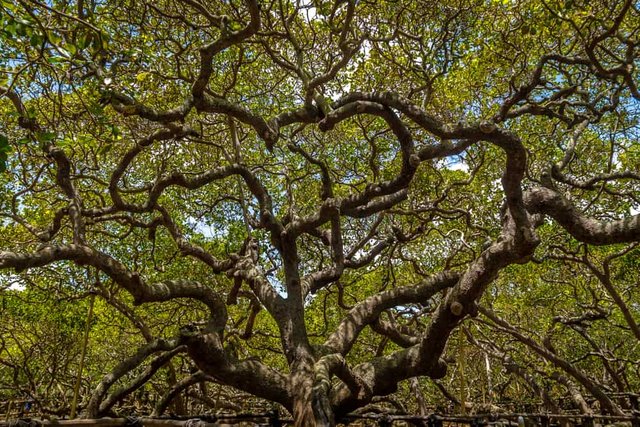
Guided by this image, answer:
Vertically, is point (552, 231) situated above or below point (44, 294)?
above

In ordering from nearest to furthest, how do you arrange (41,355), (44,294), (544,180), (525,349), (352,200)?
(544,180), (352,200), (44,294), (41,355), (525,349)

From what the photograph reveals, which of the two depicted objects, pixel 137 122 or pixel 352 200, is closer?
pixel 352 200

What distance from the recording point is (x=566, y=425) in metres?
8.65

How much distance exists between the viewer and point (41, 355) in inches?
517

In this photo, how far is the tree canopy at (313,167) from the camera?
15.7 ft


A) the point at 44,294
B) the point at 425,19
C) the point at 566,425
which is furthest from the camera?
the point at 44,294

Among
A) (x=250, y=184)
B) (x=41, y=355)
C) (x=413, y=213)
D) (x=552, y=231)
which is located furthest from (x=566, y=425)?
(x=41, y=355)

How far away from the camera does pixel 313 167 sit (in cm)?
915

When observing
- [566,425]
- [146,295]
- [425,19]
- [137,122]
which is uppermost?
[425,19]

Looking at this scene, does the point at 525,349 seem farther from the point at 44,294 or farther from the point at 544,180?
the point at 44,294

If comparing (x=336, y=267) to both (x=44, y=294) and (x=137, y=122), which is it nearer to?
(x=137, y=122)

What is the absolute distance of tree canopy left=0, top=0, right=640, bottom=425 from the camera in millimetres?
4789

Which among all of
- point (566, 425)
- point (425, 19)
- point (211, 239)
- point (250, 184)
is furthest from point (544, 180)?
point (211, 239)

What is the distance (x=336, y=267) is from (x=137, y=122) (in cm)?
433
